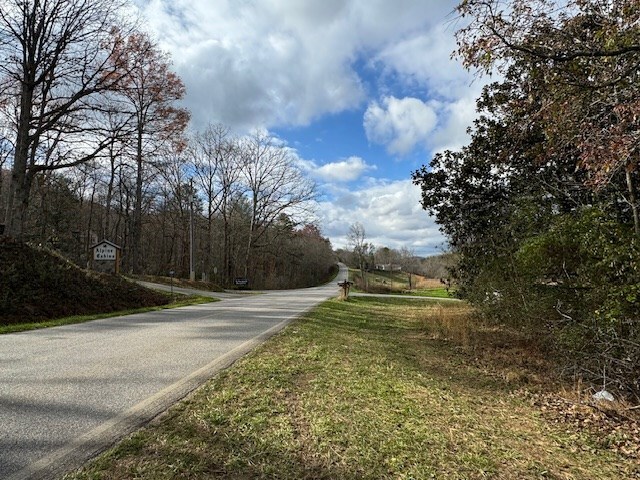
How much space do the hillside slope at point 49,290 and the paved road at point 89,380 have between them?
2748 mm

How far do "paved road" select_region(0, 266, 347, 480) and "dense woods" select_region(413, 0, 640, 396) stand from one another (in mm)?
5013

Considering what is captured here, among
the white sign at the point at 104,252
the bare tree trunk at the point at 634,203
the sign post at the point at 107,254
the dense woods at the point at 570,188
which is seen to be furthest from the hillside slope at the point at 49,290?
the bare tree trunk at the point at 634,203

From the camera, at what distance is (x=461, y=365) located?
6836mm

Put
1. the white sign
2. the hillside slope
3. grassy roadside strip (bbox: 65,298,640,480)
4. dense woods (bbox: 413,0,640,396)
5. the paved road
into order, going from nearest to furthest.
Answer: grassy roadside strip (bbox: 65,298,640,480) → the paved road → dense woods (bbox: 413,0,640,396) → the hillside slope → the white sign

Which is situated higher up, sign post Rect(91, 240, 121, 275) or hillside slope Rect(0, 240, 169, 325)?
sign post Rect(91, 240, 121, 275)

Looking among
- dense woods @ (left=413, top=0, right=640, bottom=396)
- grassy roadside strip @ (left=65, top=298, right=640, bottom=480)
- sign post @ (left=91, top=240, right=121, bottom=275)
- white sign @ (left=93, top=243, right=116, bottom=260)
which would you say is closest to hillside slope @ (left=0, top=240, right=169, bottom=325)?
sign post @ (left=91, top=240, right=121, bottom=275)

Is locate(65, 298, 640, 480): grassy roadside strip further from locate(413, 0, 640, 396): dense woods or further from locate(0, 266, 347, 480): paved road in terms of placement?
locate(413, 0, 640, 396): dense woods

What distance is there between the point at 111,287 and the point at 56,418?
517 inches

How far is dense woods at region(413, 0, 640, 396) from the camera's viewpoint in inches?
163

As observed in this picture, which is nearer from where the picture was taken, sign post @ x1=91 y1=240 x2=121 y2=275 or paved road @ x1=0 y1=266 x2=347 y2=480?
paved road @ x1=0 y1=266 x2=347 y2=480

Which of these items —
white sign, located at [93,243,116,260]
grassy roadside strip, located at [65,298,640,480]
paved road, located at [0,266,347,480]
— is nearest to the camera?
grassy roadside strip, located at [65,298,640,480]

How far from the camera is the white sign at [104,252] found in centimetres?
1980

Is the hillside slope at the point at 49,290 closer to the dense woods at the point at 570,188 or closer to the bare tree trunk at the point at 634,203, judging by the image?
the dense woods at the point at 570,188

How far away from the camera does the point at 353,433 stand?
3.34 metres
